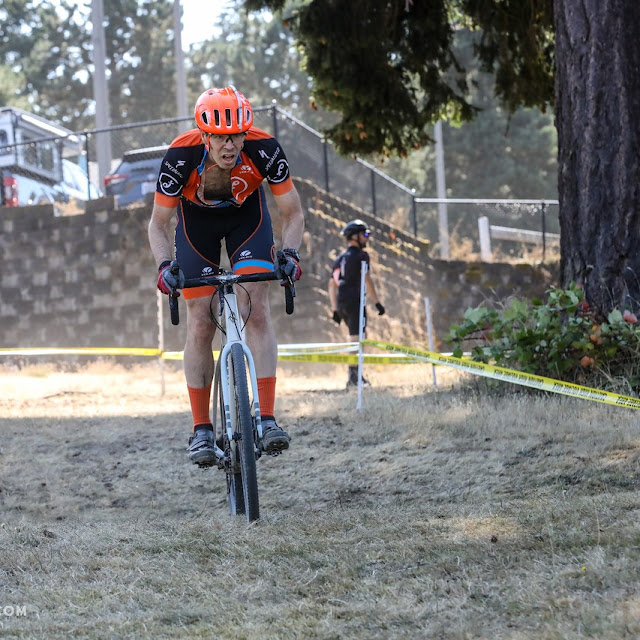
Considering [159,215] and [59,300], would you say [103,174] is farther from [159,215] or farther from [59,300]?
[159,215]

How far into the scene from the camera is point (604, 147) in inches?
341

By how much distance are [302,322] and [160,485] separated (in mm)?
9239

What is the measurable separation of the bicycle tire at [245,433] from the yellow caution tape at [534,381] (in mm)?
2953

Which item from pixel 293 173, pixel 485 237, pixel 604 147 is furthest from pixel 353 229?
pixel 485 237

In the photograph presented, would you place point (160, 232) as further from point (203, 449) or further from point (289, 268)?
point (203, 449)

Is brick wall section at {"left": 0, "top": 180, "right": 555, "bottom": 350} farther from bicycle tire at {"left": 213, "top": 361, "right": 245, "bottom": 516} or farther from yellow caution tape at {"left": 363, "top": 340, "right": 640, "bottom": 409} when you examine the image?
bicycle tire at {"left": 213, "top": 361, "right": 245, "bottom": 516}

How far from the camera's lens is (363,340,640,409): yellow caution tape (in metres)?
7.09

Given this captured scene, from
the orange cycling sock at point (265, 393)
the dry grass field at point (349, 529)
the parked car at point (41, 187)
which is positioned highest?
the parked car at point (41, 187)

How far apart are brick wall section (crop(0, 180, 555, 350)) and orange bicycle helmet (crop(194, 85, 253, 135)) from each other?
36.3ft

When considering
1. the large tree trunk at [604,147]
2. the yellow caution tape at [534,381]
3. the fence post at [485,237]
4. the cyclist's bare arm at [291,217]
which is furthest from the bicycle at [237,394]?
the fence post at [485,237]

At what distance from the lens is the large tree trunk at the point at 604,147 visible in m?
8.58

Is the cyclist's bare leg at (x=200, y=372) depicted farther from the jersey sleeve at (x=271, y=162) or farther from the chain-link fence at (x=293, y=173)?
the chain-link fence at (x=293, y=173)

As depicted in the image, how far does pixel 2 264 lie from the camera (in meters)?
18.5

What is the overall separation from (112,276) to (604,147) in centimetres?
1063
